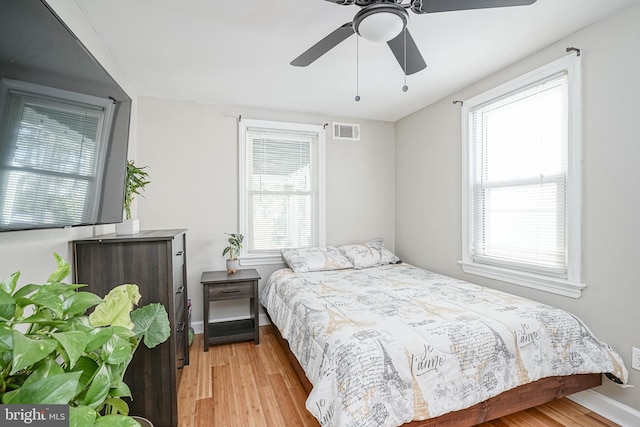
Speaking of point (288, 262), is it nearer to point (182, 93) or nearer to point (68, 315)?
point (182, 93)

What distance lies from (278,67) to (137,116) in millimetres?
1650

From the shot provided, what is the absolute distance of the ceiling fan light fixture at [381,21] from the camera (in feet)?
4.41

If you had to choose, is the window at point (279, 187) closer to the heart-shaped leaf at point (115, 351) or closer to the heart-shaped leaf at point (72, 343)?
the heart-shaped leaf at point (115, 351)

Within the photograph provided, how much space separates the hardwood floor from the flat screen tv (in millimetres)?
1418

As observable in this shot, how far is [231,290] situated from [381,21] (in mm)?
2519

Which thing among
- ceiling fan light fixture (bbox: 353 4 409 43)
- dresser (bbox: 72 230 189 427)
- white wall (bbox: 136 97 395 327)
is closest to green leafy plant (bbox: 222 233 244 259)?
white wall (bbox: 136 97 395 327)

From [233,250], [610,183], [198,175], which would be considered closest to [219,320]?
[233,250]

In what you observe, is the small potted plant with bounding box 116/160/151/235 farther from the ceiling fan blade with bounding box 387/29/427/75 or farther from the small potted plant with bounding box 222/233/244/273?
the ceiling fan blade with bounding box 387/29/427/75

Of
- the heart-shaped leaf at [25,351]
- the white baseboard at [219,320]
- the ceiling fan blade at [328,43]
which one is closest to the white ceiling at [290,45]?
the ceiling fan blade at [328,43]

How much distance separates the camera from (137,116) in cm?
306

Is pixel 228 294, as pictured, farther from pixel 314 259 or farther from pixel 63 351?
pixel 63 351

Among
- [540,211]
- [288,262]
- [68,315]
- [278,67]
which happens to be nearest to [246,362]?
[288,262]

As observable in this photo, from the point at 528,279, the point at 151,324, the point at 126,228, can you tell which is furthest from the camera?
the point at 528,279

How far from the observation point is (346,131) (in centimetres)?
383
